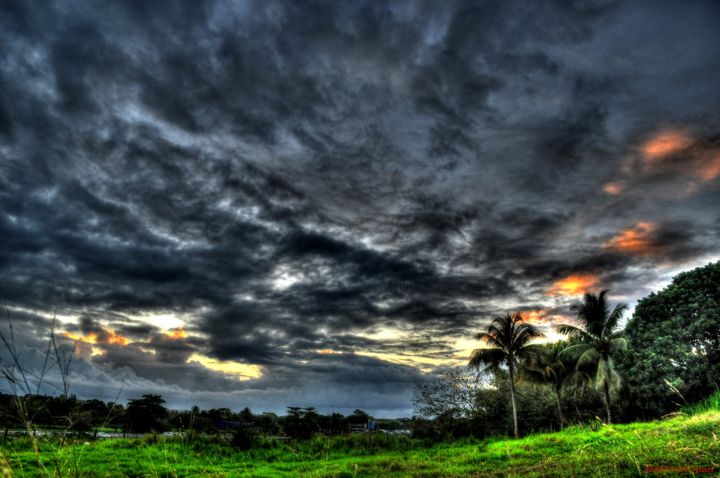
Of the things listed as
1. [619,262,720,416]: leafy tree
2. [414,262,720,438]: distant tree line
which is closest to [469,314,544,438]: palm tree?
[414,262,720,438]: distant tree line

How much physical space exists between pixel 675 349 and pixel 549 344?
39.5ft

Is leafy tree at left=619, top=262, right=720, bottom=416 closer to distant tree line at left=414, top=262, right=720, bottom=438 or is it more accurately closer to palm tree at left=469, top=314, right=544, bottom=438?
distant tree line at left=414, top=262, right=720, bottom=438

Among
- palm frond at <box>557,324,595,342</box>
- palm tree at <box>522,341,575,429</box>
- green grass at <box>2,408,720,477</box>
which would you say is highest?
palm frond at <box>557,324,595,342</box>

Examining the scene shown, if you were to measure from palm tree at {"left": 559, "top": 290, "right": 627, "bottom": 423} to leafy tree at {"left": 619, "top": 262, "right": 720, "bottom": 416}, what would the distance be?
1.81 m

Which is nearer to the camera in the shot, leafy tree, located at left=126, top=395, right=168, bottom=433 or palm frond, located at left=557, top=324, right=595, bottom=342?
leafy tree, located at left=126, top=395, right=168, bottom=433

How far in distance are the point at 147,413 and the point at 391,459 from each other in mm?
17431

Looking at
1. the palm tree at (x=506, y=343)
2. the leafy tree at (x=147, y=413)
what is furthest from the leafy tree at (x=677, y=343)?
the leafy tree at (x=147, y=413)

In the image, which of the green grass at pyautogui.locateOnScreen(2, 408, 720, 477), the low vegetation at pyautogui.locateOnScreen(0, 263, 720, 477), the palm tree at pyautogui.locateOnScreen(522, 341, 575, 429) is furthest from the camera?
the palm tree at pyautogui.locateOnScreen(522, 341, 575, 429)

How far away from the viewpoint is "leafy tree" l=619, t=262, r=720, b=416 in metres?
29.0

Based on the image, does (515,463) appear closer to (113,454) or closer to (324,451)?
(324,451)

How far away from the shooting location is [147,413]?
25.8m

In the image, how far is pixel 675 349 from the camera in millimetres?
30078

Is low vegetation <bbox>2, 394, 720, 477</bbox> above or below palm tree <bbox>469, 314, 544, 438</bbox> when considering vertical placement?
below

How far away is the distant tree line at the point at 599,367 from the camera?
2952 cm
